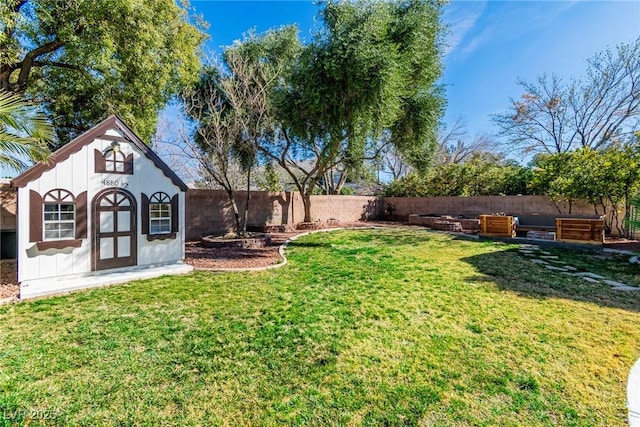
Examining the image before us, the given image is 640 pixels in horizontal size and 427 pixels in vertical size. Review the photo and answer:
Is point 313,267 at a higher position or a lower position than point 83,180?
lower

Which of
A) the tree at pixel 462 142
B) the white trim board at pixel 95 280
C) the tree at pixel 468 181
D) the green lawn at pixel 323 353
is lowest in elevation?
the green lawn at pixel 323 353

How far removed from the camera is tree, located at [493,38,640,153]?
50.9 ft

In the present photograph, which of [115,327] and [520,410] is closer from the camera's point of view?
[520,410]

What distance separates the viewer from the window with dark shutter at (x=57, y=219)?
4.99 meters

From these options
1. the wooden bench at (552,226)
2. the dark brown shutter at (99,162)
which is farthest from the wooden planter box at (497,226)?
the dark brown shutter at (99,162)

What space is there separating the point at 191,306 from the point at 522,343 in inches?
173

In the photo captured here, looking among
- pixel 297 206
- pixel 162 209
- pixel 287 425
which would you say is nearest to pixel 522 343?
pixel 287 425

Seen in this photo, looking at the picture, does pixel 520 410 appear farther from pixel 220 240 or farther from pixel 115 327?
pixel 220 240

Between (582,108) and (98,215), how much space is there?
959 inches

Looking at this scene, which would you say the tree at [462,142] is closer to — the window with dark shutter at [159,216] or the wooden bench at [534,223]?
the wooden bench at [534,223]

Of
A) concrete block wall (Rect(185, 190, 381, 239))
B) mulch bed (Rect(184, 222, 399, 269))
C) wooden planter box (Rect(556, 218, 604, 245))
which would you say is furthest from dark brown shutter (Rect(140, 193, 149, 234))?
wooden planter box (Rect(556, 218, 604, 245))

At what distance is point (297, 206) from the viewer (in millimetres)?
14961

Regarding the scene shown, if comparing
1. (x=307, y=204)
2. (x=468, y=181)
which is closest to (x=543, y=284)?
(x=307, y=204)

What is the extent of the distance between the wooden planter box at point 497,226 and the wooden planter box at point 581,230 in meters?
1.33
